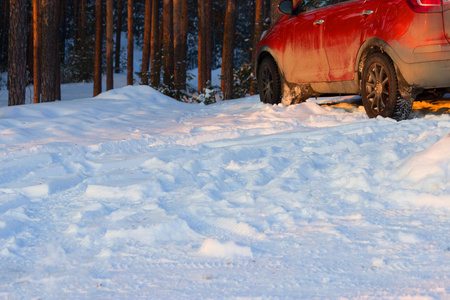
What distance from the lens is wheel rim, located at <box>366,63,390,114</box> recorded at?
6.57m

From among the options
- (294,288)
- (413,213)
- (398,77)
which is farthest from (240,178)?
(398,77)

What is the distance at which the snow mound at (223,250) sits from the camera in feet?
9.70

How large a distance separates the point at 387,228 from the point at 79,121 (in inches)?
215

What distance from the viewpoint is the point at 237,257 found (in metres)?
2.93

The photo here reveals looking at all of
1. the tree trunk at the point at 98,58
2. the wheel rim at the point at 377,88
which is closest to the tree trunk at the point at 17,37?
the wheel rim at the point at 377,88

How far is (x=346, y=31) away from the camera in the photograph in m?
7.04

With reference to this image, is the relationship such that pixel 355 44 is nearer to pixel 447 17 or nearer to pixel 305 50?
pixel 305 50

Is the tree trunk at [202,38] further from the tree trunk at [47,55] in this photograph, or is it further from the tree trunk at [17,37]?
the tree trunk at [17,37]

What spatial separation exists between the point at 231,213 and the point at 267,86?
592 centimetres

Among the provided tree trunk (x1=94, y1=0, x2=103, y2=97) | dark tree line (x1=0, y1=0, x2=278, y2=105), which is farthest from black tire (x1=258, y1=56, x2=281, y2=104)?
tree trunk (x1=94, y1=0, x2=103, y2=97)

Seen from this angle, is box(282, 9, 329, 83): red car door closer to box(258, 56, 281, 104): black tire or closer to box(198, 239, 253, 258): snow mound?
box(258, 56, 281, 104): black tire

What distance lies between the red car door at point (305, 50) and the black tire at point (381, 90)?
0.87 metres

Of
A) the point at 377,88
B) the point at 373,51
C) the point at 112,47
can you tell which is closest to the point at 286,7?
the point at 373,51

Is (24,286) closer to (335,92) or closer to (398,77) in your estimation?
(398,77)
